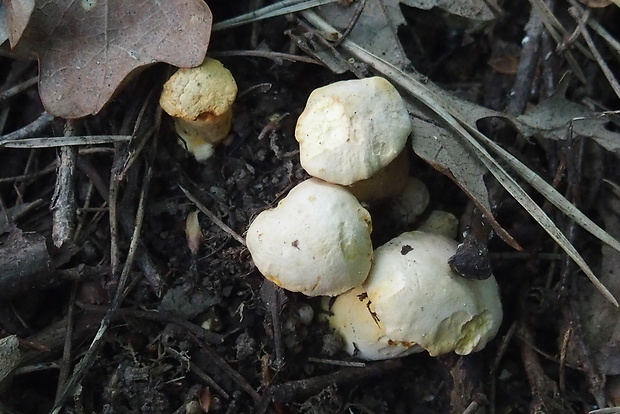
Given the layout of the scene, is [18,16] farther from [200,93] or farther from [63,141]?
[200,93]

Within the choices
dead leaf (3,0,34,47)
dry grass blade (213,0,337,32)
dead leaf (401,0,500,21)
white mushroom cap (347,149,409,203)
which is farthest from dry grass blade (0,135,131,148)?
dead leaf (401,0,500,21)

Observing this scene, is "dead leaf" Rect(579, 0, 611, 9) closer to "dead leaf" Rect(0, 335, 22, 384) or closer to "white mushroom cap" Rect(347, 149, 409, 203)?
"white mushroom cap" Rect(347, 149, 409, 203)

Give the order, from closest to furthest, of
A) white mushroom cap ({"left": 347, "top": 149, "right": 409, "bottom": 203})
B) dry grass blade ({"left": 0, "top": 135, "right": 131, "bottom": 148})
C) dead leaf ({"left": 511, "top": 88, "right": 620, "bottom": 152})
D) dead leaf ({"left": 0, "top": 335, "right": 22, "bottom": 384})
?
dead leaf ({"left": 0, "top": 335, "right": 22, "bottom": 384}) → white mushroom cap ({"left": 347, "top": 149, "right": 409, "bottom": 203}) → dry grass blade ({"left": 0, "top": 135, "right": 131, "bottom": 148}) → dead leaf ({"left": 511, "top": 88, "right": 620, "bottom": 152})

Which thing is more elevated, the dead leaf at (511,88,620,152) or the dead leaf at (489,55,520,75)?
the dead leaf at (489,55,520,75)

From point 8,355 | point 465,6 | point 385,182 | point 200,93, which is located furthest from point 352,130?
point 8,355

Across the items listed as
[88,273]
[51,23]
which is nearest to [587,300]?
[88,273]

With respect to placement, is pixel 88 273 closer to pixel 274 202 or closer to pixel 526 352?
pixel 274 202

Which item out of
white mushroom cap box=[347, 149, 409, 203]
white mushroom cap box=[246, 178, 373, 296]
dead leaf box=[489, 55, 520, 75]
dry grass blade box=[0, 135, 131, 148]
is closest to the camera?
white mushroom cap box=[246, 178, 373, 296]
